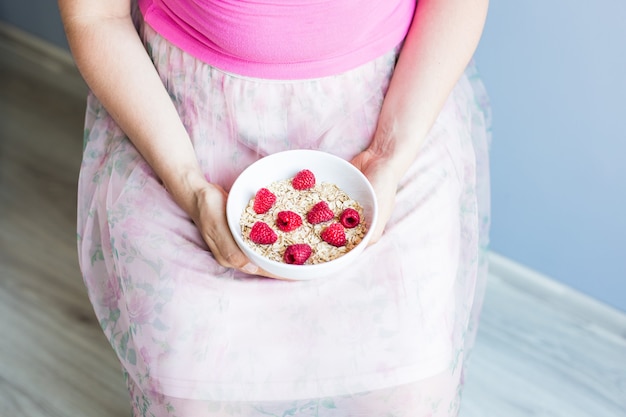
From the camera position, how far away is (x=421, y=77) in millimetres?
1010

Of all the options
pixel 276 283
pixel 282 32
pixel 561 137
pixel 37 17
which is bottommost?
pixel 37 17

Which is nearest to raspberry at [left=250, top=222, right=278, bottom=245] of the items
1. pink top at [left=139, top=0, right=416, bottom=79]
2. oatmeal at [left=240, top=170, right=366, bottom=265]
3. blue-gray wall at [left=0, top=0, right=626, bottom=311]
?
oatmeal at [left=240, top=170, right=366, bottom=265]

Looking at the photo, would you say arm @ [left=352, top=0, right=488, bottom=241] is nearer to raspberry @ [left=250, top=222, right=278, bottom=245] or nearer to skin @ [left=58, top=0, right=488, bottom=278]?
skin @ [left=58, top=0, right=488, bottom=278]

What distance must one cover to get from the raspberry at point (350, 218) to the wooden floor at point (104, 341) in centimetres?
73

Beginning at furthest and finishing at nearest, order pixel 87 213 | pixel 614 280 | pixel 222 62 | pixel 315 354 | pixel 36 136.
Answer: pixel 36 136
pixel 614 280
pixel 87 213
pixel 222 62
pixel 315 354

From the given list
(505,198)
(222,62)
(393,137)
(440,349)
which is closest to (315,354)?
(440,349)

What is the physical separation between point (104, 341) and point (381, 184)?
885mm

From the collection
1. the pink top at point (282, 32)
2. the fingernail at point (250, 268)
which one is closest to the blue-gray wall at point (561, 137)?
the pink top at point (282, 32)

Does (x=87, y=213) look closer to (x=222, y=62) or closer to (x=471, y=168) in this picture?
(x=222, y=62)

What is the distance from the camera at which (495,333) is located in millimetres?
1564

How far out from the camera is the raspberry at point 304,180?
93 cm

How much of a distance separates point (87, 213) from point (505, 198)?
0.91 meters

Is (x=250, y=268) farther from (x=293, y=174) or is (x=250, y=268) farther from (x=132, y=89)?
(x=132, y=89)

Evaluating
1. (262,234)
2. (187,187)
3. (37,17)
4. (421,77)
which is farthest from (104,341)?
(37,17)
